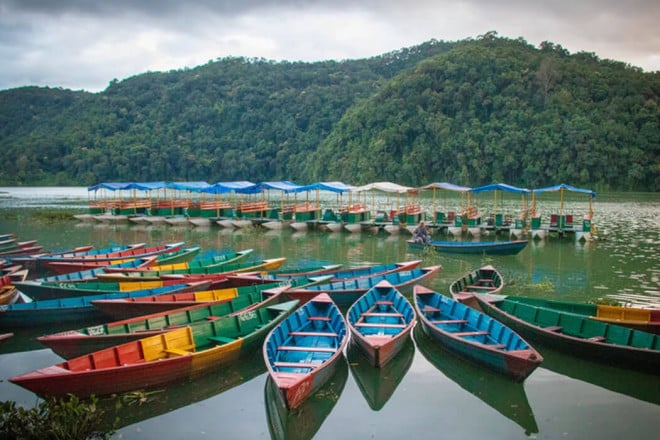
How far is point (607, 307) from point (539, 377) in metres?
2.65

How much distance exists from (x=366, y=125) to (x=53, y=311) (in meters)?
70.0

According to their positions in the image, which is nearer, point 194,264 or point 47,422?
point 47,422

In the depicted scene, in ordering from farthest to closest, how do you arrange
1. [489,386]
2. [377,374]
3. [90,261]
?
1. [90,261]
2. [377,374]
3. [489,386]

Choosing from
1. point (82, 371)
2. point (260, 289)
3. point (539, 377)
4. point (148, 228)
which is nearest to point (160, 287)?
point (260, 289)

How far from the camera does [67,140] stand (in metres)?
87.8

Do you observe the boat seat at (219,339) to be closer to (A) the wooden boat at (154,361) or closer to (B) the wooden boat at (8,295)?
(A) the wooden boat at (154,361)

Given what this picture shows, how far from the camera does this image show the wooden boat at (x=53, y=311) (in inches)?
456

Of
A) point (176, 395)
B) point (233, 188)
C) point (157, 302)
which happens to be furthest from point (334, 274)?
point (233, 188)

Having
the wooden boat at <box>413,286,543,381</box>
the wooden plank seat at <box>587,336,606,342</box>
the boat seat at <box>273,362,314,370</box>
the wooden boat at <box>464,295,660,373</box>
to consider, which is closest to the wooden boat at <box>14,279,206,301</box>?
the boat seat at <box>273,362,314,370</box>

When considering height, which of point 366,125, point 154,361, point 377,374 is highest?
point 366,125

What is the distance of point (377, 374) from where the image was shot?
9.51m

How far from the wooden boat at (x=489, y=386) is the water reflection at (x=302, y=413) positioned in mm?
2040

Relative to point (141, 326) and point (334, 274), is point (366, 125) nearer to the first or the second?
point (334, 274)

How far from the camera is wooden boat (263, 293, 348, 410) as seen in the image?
24.4ft
